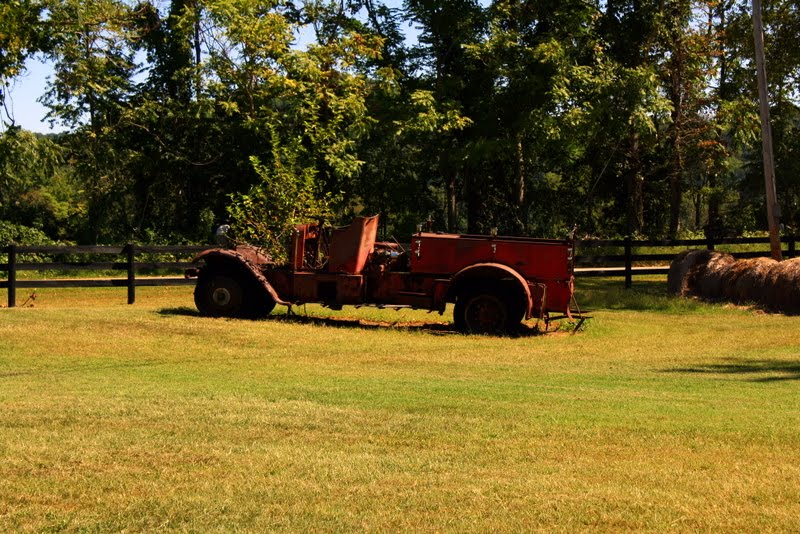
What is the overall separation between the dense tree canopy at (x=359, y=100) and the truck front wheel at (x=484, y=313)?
12.5 m

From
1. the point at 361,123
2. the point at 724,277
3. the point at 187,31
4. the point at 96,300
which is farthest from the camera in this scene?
the point at 187,31

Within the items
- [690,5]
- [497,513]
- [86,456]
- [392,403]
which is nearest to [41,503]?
[86,456]

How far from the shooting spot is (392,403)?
9578mm

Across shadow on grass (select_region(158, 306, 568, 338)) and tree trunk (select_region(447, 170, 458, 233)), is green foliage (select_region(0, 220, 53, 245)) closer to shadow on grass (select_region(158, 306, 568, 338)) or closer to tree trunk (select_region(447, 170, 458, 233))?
tree trunk (select_region(447, 170, 458, 233))

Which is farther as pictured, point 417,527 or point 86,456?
point 86,456

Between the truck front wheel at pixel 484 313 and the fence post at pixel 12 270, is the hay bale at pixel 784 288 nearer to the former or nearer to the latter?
the truck front wheel at pixel 484 313

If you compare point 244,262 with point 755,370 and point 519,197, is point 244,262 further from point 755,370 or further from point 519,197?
point 519,197

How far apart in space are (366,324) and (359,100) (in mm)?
14656

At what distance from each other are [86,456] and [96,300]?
18381 mm

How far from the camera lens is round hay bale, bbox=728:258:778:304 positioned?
2148 cm

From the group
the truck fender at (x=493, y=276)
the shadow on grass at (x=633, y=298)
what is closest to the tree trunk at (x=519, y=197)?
the shadow on grass at (x=633, y=298)

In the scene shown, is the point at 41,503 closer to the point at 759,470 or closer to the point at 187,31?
the point at 759,470

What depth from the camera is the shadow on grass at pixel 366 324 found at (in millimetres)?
17688

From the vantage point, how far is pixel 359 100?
3195 centimetres
